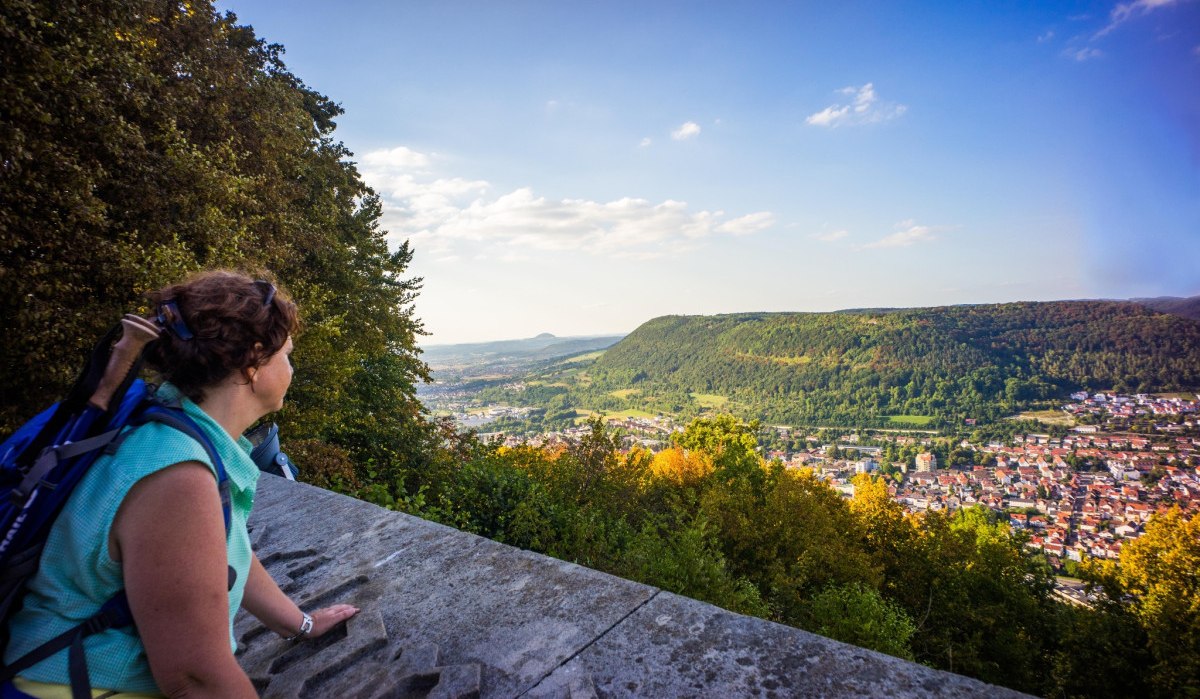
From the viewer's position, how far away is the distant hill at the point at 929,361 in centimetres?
7338

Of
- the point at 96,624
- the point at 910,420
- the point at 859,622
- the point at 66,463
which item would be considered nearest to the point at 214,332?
the point at 66,463

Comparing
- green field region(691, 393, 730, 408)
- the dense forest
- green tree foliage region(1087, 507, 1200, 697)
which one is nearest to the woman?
the dense forest

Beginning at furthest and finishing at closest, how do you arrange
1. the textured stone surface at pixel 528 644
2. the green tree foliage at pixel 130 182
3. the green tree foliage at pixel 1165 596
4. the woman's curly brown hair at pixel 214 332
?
the green tree foliage at pixel 1165 596, the green tree foliage at pixel 130 182, the textured stone surface at pixel 528 644, the woman's curly brown hair at pixel 214 332

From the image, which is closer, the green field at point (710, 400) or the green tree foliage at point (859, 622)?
the green tree foliage at point (859, 622)

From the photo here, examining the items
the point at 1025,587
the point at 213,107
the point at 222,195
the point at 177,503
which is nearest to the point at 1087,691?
the point at 1025,587

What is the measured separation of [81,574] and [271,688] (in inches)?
35.9

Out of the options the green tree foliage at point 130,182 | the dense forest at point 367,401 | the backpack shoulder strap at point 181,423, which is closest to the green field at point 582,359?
the dense forest at point 367,401

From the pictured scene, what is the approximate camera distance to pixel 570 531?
287 inches

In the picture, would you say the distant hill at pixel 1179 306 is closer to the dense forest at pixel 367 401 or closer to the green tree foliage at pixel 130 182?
the dense forest at pixel 367 401

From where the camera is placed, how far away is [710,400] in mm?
101188

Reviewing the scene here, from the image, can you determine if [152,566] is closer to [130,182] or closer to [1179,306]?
[130,182]

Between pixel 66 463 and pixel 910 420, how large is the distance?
90355 millimetres

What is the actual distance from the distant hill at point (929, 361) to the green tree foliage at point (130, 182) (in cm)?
8599

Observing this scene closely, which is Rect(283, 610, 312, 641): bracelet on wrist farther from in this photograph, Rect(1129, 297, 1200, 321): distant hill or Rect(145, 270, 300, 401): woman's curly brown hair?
Rect(1129, 297, 1200, 321): distant hill
